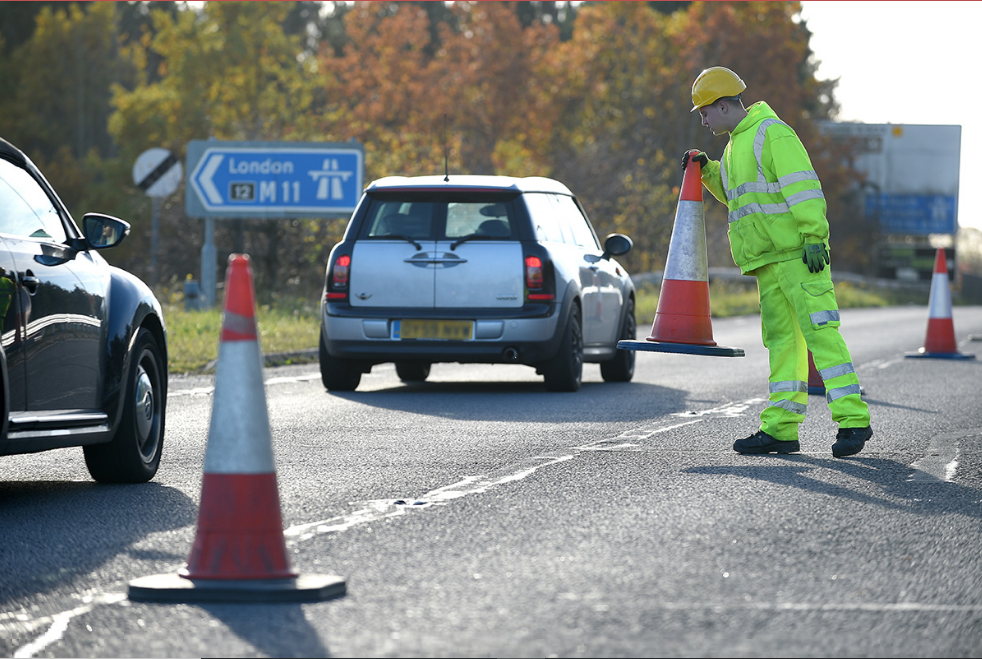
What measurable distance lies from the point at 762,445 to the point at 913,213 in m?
51.0

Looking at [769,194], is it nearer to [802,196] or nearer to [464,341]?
[802,196]

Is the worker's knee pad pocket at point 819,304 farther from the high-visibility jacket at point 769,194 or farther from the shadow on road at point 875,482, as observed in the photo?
the shadow on road at point 875,482

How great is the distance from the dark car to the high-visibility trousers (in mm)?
3076

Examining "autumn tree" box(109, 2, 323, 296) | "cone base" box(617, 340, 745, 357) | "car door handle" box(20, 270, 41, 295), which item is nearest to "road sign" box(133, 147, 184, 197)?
"cone base" box(617, 340, 745, 357)

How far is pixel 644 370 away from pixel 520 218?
355cm

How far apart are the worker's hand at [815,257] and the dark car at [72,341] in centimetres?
318

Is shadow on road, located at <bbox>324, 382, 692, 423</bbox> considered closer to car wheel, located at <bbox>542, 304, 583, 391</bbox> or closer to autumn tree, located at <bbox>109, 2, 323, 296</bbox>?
car wheel, located at <bbox>542, 304, 583, 391</bbox>

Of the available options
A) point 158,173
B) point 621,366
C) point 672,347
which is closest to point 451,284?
point 621,366

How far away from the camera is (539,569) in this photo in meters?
5.19

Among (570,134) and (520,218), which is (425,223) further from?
(570,134)

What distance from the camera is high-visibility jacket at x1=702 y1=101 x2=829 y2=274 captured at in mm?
8195

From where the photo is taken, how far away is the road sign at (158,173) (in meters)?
22.2

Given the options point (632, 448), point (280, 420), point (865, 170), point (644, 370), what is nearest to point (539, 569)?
point (632, 448)

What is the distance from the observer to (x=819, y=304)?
8164 millimetres
